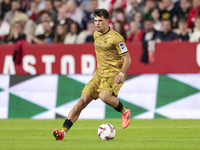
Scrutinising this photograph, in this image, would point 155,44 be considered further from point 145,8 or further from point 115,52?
point 115,52

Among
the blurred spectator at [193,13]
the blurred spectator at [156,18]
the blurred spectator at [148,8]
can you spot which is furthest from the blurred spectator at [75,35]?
the blurred spectator at [193,13]

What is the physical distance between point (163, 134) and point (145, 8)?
7.94 meters

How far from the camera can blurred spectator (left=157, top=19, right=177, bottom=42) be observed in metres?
13.3

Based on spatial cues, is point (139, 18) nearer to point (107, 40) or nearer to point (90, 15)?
point (90, 15)

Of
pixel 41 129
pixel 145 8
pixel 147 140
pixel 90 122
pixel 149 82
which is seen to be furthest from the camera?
pixel 145 8

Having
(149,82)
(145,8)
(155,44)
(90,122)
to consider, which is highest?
(145,8)

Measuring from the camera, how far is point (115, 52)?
7.57 m

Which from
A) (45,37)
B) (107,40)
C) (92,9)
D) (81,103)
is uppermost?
(92,9)

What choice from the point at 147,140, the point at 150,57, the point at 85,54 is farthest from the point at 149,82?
the point at 147,140

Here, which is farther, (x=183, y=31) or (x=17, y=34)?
(x=17, y=34)

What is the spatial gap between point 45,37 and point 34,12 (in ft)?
7.76

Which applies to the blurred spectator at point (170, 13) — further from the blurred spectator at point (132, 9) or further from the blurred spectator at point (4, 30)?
the blurred spectator at point (4, 30)

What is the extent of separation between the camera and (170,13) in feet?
47.1

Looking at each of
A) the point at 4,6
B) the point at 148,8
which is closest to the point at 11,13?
the point at 4,6
